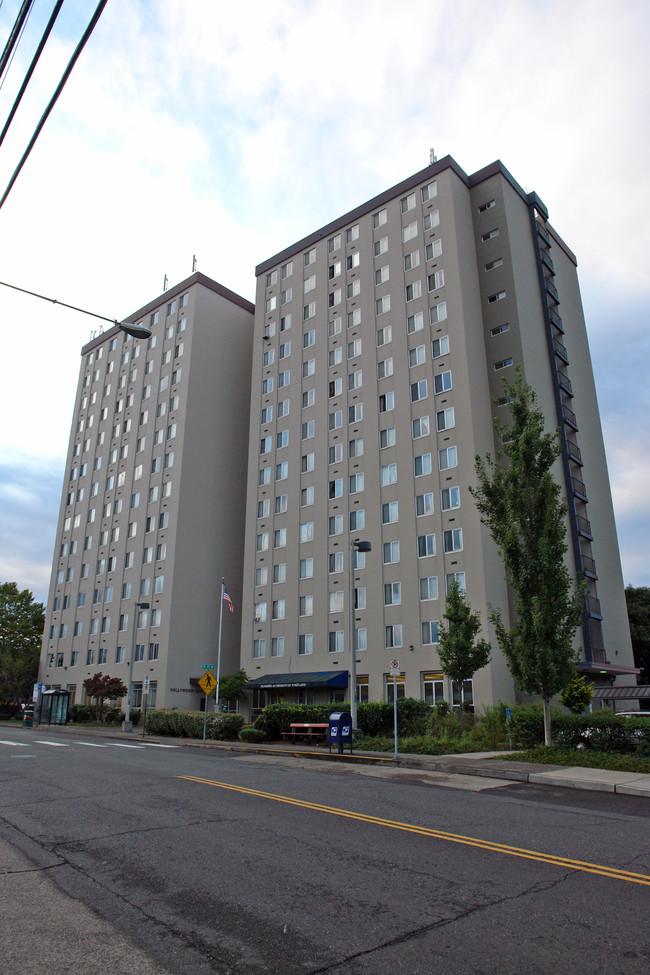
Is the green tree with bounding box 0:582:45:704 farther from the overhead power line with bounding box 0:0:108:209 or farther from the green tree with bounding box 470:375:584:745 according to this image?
the overhead power line with bounding box 0:0:108:209

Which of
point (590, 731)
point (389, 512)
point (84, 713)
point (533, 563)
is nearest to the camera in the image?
point (590, 731)

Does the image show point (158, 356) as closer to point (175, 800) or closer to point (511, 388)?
point (511, 388)

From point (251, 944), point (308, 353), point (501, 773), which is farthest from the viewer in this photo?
point (308, 353)

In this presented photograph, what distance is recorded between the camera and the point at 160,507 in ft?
174

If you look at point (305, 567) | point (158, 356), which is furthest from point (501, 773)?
point (158, 356)

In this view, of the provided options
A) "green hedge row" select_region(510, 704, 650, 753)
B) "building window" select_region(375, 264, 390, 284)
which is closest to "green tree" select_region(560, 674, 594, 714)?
"green hedge row" select_region(510, 704, 650, 753)

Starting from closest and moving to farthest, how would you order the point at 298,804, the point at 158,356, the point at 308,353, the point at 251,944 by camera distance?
1. the point at 251,944
2. the point at 298,804
3. the point at 308,353
4. the point at 158,356

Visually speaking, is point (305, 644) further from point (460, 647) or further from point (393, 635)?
point (460, 647)

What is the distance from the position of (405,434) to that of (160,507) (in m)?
22.9

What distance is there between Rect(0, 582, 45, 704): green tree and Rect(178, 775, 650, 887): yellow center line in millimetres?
58881

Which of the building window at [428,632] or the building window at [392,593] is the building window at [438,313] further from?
the building window at [428,632]

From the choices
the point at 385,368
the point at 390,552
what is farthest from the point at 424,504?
the point at 385,368

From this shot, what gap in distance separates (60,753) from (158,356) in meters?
44.1

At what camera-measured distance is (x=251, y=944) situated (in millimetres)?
4840
